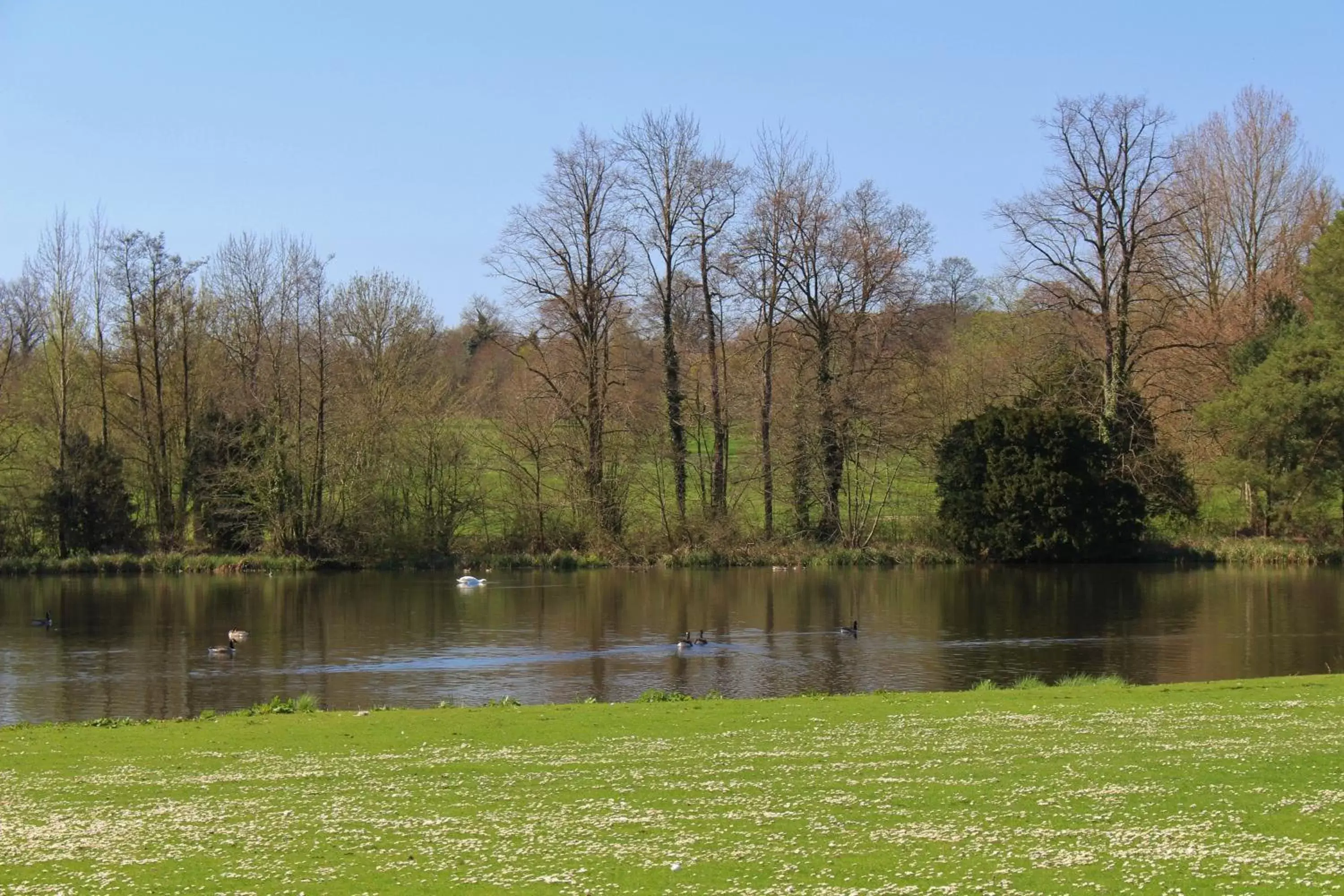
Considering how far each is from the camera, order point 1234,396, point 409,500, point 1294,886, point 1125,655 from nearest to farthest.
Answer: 1. point 1294,886
2. point 1125,655
3. point 1234,396
4. point 409,500

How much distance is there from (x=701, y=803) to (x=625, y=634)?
1952cm

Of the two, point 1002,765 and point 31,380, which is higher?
point 31,380

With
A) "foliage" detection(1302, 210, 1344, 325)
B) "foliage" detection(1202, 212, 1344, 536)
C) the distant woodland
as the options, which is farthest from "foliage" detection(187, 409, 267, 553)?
"foliage" detection(1302, 210, 1344, 325)

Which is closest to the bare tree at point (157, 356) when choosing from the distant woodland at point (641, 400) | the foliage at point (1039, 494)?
the distant woodland at point (641, 400)

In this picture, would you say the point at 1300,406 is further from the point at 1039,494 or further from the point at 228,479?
the point at 228,479

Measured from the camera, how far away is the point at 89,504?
48781mm

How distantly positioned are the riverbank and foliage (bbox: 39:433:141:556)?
3.78ft

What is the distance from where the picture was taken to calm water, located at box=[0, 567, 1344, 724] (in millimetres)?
22750

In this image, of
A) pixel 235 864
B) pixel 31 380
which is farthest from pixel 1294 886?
pixel 31 380

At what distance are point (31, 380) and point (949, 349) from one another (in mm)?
42473

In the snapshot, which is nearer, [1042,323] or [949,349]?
[1042,323]

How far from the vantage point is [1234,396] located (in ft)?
145

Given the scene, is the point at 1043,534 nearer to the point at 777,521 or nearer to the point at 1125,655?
the point at 777,521

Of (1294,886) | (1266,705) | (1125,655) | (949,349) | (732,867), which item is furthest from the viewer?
(949,349)
